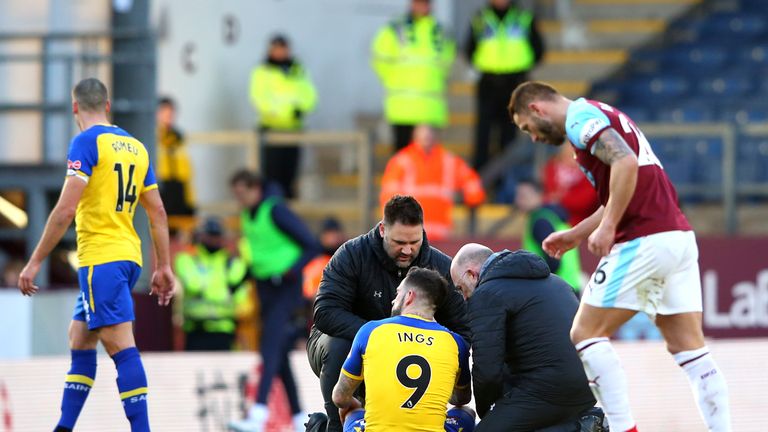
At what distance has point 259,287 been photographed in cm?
1294

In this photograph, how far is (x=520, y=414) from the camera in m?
7.89

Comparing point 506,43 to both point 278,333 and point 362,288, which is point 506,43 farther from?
point 362,288

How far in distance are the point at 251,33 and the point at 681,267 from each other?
41.6ft

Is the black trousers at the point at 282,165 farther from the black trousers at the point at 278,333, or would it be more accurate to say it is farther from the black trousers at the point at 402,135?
the black trousers at the point at 278,333

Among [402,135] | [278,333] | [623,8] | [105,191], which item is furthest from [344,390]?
[623,8]

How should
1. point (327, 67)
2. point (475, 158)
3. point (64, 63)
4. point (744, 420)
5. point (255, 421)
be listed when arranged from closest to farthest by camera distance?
1. point (744, 420)
2. point (255, 421)
3. point (64, 63)
4. point (475, 158)
5. point (327, 67)

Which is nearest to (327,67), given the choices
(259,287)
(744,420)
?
(259,287)

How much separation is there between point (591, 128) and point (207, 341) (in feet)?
26.3

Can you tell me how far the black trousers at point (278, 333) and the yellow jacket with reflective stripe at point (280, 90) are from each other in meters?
5.43

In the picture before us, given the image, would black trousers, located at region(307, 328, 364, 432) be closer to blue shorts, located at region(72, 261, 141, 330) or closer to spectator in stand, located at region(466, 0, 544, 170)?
blue shorts, located at region(72, 261, 141, 330)

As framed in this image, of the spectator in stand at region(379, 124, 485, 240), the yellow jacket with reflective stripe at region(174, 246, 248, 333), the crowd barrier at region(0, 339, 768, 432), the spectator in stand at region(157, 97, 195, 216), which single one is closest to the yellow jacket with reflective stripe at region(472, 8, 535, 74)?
the spectator in stand at region(379, 124, 485, 240)

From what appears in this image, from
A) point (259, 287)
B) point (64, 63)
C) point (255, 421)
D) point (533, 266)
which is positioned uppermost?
point (64, 63)

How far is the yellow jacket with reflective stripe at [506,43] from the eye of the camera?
17.3 m

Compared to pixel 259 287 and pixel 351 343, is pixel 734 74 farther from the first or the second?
pixel 351 343
